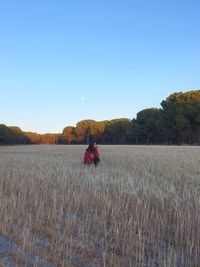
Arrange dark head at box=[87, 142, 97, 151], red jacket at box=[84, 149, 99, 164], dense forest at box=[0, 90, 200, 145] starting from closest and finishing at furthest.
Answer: dark head at box=[87, 142, 97, 151]
red jacket at box=[84, 149, 99, 164]
dense forest at box=[0, 90, 200, 145]

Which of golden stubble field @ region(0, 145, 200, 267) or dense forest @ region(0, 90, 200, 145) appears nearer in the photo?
golden stubble field @ region(0, 145, 200, 267)

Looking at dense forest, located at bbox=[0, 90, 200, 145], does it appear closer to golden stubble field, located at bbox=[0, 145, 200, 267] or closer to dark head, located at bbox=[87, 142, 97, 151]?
dark head, located at bbox=[87, 142, 97, 151]

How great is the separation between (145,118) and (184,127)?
18897 mm

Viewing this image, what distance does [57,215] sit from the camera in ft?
19.6

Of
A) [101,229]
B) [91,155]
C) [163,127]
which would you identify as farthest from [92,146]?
[163,127]

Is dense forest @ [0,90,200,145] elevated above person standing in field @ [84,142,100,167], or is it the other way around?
dense forest @ [0,90,200,145]

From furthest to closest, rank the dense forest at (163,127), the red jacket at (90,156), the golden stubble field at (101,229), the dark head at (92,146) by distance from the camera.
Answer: the dense forest at (163,127), the red jacket at (90,156), the dark head at (92,146), the golden stubble field at (101,229)

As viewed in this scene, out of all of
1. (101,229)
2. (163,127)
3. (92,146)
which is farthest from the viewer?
(163,127)

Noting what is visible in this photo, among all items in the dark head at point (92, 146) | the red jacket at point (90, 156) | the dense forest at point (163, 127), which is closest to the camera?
the dark head at point (92, 146)

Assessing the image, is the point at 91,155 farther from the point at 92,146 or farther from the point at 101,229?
the point at 101,229

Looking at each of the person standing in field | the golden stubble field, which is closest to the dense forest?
the person standing in field

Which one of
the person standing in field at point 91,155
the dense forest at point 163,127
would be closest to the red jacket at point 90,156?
the person standing in field at point 91,155

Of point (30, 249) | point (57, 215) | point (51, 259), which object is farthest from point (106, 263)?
point (57, 215)

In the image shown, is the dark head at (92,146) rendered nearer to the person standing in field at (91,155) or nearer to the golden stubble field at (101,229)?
the person standing in field at (91,155)
